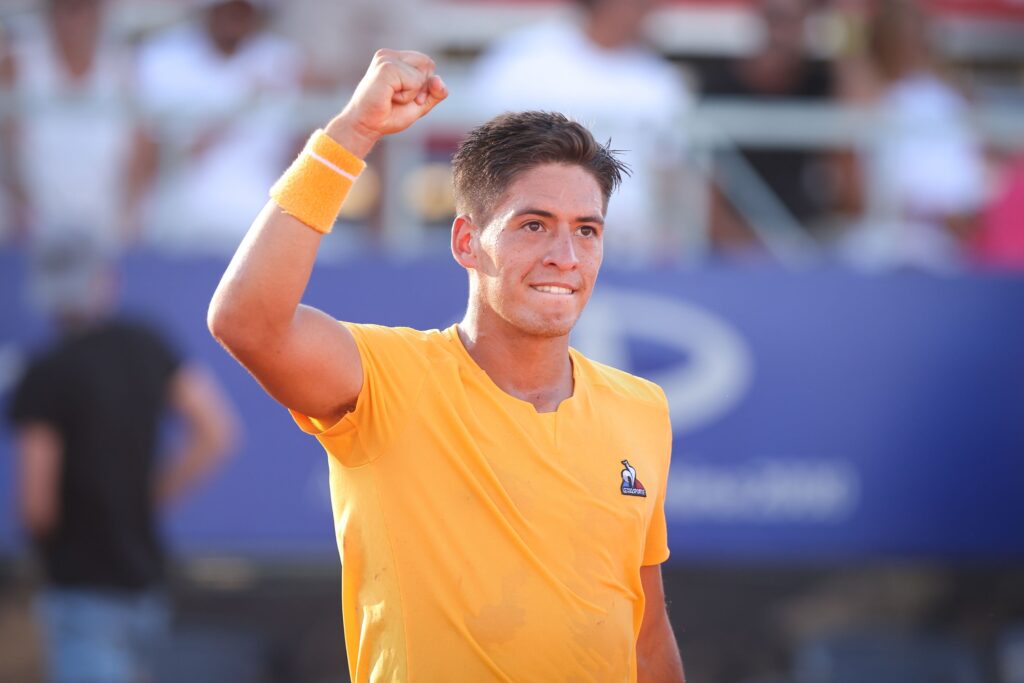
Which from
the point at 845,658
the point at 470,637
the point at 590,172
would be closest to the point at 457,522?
the point at 470,637

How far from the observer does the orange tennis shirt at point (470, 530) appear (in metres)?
3.06

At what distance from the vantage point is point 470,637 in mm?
3051

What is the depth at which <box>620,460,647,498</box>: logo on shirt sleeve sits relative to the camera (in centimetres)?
326

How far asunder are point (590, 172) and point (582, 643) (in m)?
1.01

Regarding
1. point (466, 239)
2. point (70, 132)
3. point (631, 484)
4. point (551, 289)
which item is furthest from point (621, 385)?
point (70, 132)

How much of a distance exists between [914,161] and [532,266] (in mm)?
5598

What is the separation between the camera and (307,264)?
9.61ft

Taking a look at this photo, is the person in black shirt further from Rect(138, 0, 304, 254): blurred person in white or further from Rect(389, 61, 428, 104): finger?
Rect(389, 61, 428, 104): finger

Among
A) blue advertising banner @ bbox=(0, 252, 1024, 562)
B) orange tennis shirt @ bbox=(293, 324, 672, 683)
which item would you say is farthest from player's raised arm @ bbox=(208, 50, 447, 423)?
blue advertising banner @ bbox=(0, 252, 1024, 562)

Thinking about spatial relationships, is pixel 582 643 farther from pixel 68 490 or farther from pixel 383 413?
pixel 68 490

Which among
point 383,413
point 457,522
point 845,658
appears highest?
point 383,413

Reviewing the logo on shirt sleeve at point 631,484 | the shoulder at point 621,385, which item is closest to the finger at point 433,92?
the shoulder at point 621,385

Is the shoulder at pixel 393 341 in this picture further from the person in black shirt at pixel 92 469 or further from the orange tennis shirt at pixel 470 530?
the person in black shirt at pixel 92 469

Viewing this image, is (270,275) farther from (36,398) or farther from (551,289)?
(36,398)
